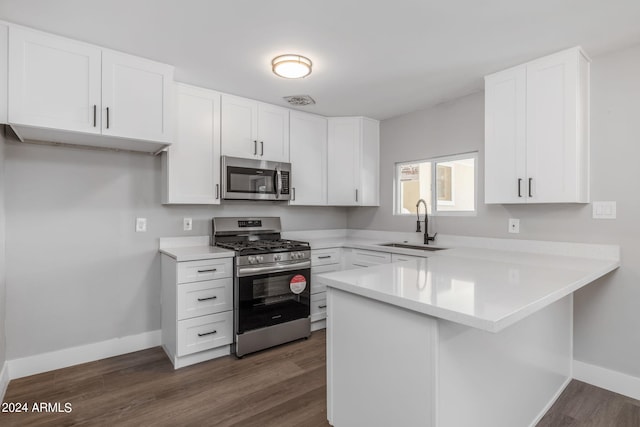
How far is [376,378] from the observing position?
154 cm

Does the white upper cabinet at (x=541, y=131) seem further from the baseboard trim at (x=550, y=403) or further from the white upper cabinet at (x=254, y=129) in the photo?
the white upper cabinet at (x=254, y=129)

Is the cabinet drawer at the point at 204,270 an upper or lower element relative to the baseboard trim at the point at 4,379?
upper

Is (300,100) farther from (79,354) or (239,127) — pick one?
(79,354)

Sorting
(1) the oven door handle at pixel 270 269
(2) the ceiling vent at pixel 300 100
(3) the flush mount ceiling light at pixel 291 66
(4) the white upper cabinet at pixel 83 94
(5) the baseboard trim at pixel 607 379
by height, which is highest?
(2) the ceiling vent at pixel 300 100

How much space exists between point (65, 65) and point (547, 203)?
11.7ft

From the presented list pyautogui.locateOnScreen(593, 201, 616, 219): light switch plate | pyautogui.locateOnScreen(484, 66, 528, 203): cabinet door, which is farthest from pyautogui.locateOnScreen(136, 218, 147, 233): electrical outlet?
pyautogui.locateOnScreen(593, 201, 616, 219): light switch plate

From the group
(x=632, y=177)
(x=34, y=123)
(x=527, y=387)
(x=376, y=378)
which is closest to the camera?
(x=376, y=378)

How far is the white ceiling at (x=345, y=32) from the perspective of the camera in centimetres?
187

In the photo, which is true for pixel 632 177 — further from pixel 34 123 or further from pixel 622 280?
pixel 34 123

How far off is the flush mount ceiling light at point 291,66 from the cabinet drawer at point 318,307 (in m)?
2.15

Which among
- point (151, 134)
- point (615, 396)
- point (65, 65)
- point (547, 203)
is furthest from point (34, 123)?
point (615, 396)

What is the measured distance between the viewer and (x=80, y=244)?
2719mm

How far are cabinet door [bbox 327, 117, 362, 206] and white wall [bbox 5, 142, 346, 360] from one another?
1650 mm

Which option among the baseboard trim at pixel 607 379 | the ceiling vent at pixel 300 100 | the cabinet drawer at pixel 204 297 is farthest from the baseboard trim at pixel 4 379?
the baseboard trim at pixel 607 379
